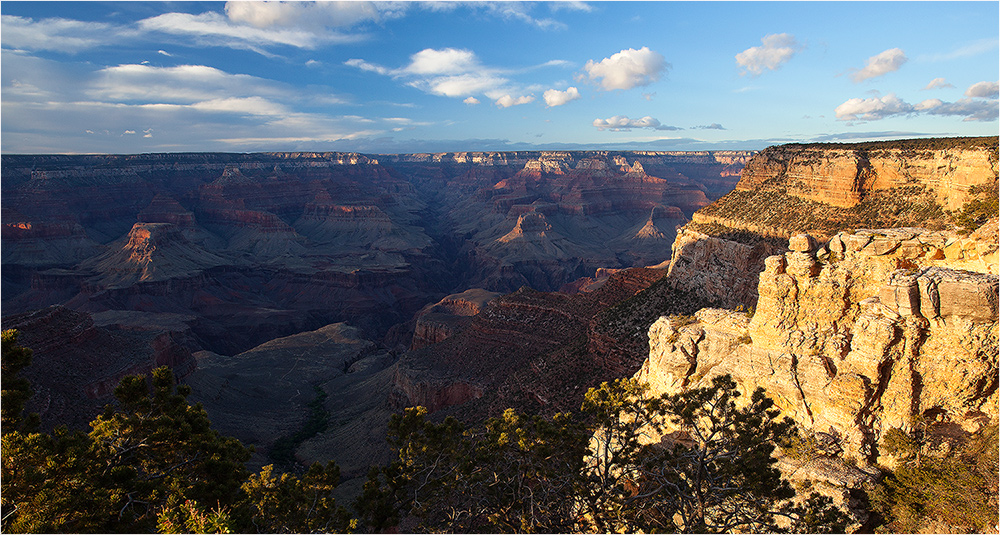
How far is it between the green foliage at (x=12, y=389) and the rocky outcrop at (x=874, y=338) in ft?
82.6

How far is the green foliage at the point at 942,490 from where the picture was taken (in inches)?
542

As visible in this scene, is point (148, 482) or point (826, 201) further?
point (826, 201)

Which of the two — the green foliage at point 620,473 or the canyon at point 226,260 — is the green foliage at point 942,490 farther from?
the canyon at point 226,260

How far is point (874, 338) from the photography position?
15914 millimetres

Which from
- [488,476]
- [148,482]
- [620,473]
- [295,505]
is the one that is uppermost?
[148,482]

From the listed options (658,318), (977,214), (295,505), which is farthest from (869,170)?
(295,505)

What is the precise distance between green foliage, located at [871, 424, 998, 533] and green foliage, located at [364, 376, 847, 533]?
154 cm

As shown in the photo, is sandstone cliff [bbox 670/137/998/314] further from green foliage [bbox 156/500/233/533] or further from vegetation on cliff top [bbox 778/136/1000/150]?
green foliage [bbox 156/500/233/533]

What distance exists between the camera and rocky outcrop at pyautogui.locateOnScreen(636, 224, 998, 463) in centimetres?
1518

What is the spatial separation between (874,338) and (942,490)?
4.45m

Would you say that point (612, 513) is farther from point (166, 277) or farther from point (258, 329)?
point (166, 277)

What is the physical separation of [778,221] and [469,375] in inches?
1247

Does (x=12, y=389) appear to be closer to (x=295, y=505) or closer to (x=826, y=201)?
(x=295, y=505)

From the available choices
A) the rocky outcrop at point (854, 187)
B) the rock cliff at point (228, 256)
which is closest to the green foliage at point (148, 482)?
the rocky outcrop at point (854, 187)
